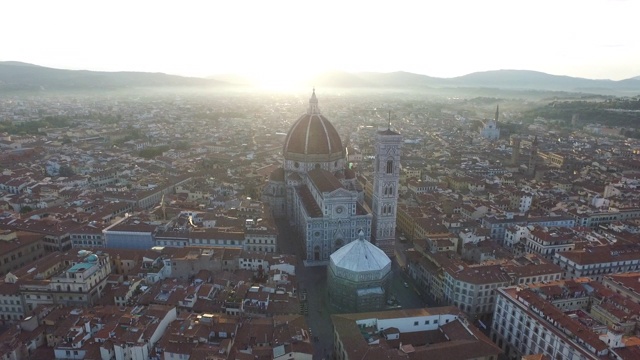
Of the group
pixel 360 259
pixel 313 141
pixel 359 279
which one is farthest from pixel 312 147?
pixel 359 279

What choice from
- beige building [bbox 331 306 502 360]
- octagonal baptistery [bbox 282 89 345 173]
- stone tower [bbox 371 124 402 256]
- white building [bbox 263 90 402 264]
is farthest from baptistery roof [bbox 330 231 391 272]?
octagonal baptistery [bbox 282 89 345 173]

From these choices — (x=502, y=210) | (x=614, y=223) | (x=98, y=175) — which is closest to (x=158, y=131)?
(x=98, y=175)

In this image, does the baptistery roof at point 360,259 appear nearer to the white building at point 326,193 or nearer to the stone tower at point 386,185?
the white building at point 326,193

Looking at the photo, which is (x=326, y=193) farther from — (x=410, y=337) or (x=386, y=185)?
(x=410, y=337)

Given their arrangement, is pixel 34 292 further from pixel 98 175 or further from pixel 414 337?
pixel 98 175

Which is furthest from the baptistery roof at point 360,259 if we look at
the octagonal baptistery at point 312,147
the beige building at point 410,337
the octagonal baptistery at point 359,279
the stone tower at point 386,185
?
the octagonal baptistery at point 312,147

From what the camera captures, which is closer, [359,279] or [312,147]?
[359,279]

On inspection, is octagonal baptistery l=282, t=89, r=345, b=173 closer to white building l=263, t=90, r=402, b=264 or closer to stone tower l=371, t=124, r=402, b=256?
white building l=263, t=90, r=402, b=264

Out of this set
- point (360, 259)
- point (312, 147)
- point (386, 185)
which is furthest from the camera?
point (312, 147)
